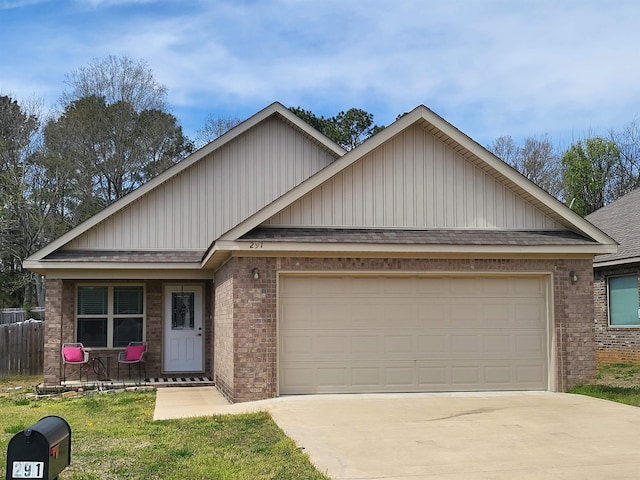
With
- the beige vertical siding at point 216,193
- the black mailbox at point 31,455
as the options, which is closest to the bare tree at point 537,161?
the beige vertical siding at point 216,193

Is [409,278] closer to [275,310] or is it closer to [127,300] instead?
[275,310]

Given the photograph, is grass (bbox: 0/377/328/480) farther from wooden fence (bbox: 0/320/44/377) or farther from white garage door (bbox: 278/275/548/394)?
wooden fence (bbox: 0/320/44/377)

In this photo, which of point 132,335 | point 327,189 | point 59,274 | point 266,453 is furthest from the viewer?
point 132,335

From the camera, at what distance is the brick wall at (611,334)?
21.2m

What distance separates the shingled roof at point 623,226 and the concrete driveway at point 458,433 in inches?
328

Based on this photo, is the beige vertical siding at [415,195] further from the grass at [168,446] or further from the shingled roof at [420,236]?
the grass at [168,446]

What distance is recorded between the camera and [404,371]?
46.8 feet

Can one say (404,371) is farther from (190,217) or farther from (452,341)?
(190,217)

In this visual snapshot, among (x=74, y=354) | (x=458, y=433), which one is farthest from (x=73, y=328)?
(x=458, y=433)

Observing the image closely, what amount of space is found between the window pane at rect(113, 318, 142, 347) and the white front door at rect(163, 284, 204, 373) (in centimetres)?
64

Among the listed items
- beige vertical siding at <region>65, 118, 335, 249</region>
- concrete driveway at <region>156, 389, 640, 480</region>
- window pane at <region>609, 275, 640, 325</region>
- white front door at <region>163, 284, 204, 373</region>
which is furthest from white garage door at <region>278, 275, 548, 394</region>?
window pane at <region>609, 275, 640, 325</region>

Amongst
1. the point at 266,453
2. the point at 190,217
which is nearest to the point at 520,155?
the point at 190,217

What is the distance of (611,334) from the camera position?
72.7 feet

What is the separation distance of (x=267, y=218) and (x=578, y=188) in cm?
3382
